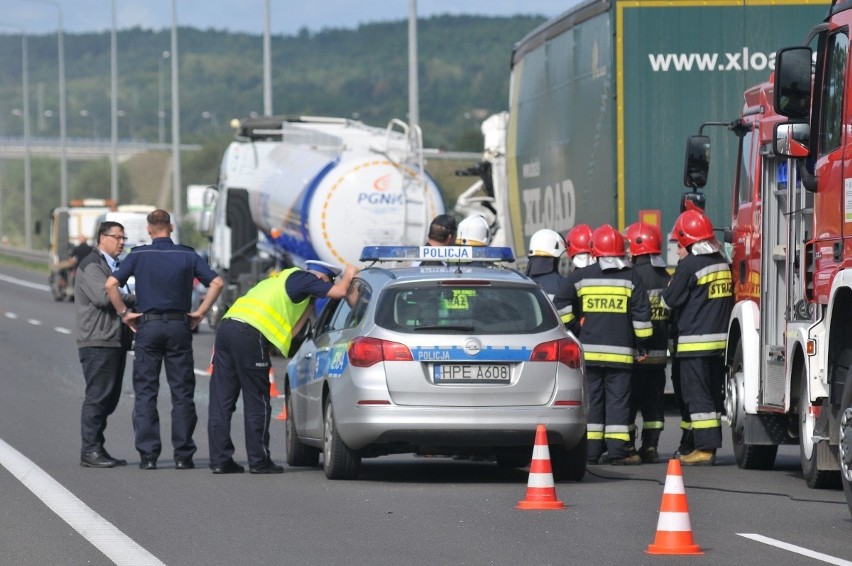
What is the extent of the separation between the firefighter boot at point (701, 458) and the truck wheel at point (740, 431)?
0.80 feet

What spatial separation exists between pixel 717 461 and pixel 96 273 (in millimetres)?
4923

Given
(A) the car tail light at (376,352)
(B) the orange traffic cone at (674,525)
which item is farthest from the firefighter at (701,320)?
(B) the orange traffic cone at (674,525)

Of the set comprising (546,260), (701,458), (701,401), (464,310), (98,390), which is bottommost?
(701,458)

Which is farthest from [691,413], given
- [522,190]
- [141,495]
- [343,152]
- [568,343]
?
[343,152]

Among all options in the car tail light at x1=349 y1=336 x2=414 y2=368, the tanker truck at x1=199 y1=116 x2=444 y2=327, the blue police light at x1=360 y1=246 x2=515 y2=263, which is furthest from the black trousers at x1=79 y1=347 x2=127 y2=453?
the tanker truck at x1=199 y1=116 x2=444 y2=327

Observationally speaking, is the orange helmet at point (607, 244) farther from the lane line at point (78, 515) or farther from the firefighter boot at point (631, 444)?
the lane line at point (78, 515)

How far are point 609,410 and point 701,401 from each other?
0.67 metres

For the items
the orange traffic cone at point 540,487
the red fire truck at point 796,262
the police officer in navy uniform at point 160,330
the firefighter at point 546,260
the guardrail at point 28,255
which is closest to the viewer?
the red fire truck at point 796,262

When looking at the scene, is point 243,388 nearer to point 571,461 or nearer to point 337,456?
point 337,456

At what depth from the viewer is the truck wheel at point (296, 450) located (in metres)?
13.5

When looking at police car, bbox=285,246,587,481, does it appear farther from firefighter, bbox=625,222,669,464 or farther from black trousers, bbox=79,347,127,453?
Answer: black trousers, bbox=79,347,127,453

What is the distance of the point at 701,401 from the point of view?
1366 cm

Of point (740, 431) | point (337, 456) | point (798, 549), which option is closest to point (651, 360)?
point (740, 431)

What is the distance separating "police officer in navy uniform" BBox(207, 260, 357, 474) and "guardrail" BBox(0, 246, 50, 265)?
5507cm
